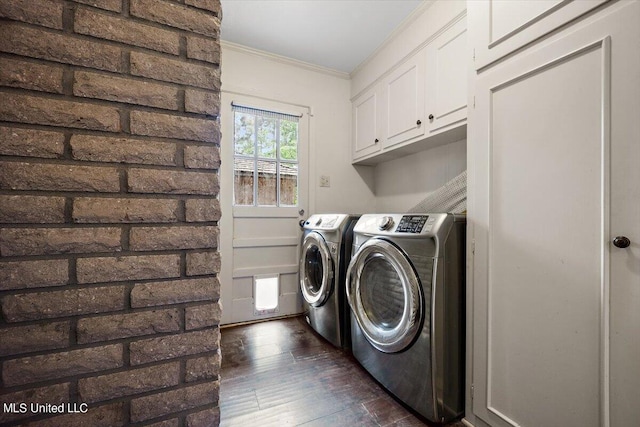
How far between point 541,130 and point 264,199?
207cm

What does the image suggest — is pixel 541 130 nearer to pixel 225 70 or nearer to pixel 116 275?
pixel 116 275

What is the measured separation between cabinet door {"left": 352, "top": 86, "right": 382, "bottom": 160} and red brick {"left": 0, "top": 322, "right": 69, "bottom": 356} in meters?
2.27

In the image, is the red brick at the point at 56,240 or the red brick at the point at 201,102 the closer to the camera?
the red brick at the point at 56,240

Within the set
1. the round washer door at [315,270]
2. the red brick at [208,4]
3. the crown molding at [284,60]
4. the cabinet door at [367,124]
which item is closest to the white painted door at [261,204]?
the round washer door at [315,270]

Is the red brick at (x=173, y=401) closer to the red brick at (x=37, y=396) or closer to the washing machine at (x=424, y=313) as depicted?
the red brick at (x=37, y=396)

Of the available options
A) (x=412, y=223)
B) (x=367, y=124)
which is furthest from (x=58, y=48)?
(x=367, y=124)

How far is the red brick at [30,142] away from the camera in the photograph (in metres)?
0.60

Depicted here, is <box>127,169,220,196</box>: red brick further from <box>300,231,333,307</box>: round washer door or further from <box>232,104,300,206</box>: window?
<box>232,104,300,206</box>: window

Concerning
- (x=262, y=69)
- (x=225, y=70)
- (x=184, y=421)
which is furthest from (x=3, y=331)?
(x=262, y=69)

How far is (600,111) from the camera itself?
0.85 meters

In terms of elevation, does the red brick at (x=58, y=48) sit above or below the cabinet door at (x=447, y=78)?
below

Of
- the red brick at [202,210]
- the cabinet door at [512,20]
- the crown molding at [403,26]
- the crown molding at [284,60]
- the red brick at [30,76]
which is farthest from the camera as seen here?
the crown molding at [284,60]

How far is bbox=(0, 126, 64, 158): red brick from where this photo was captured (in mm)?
599

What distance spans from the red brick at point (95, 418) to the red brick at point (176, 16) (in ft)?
3.24
